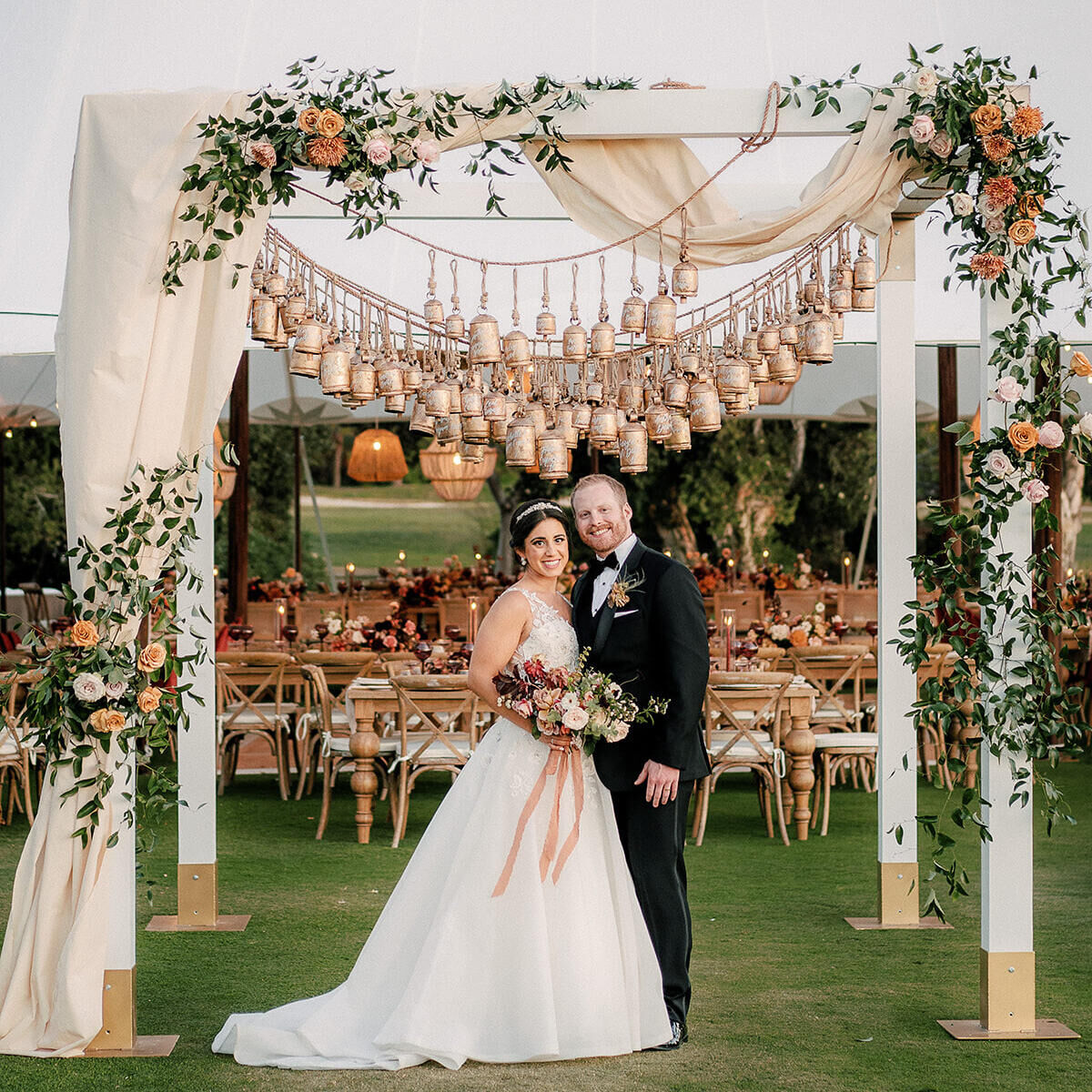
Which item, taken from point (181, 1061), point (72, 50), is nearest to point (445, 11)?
point (72, 50)

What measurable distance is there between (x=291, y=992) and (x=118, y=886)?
93cm

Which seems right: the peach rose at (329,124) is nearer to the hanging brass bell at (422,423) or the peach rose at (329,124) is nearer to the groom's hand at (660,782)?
the groom's hand at (660,782)

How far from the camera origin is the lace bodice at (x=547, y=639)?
14.4 ft

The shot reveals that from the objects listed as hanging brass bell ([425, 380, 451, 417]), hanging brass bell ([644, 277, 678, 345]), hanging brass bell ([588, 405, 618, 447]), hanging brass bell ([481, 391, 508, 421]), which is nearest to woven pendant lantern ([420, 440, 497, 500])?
hanging brass bell ([588, 405, 618, 447])

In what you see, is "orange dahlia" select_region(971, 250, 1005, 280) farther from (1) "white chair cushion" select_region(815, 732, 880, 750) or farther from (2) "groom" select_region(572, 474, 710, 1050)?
(1) "white chair cushion" select_region(815, 732, 880, 750)

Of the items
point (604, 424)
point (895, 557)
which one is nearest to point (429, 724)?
point (604, 424)

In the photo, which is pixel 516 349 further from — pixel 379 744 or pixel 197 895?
pixel 379 744

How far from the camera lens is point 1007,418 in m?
4.21

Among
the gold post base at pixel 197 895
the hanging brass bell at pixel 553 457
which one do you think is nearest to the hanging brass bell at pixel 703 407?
the hanging brass bell at pixel 553 457

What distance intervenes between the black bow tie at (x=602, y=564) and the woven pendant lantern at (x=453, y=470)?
7964 millimetres

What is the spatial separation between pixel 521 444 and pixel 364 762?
2152 mm

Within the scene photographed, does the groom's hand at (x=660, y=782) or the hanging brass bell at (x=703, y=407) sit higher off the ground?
the hanging brass bell at (x=703, y=407)

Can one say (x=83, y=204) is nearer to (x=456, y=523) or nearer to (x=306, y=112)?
(x=306, y=112)

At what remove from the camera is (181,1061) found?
4094 mm
